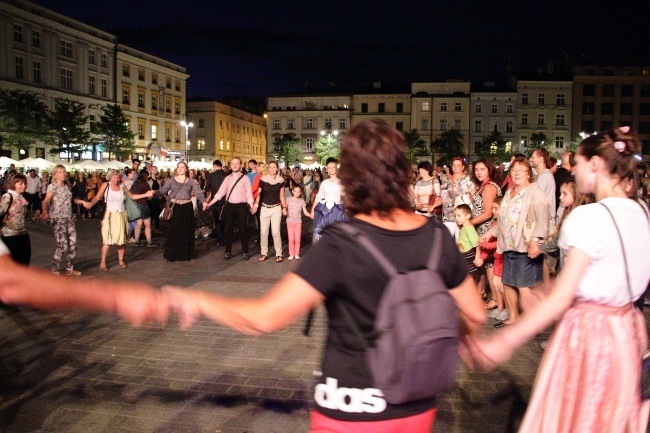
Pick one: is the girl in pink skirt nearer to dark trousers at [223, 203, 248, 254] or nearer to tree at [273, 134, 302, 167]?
dark trousers at [223, 203, 248, 254]

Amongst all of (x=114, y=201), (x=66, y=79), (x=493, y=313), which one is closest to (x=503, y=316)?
(x=493, y=313)

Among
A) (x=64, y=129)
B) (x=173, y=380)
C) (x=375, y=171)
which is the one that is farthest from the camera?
(x=64, y=129)

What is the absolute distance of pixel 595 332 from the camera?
251 centimetres

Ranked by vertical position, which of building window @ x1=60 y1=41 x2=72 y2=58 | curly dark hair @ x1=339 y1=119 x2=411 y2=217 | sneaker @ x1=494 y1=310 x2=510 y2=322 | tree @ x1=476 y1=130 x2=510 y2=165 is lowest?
sneaker @ x1=494 y1=310 x2=510 y2=322

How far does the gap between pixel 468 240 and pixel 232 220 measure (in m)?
6.18

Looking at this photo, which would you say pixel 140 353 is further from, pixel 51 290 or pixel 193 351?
pixel 51 290

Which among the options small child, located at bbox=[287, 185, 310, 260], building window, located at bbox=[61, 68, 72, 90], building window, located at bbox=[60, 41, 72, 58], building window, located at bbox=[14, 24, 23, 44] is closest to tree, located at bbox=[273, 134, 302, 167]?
building window, located at bbox=[61, 68, 72, 90]

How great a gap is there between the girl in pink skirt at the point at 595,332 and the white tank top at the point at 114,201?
31.4 ft

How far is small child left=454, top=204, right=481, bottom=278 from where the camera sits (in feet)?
24.3

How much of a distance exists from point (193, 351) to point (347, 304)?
431 centimetres

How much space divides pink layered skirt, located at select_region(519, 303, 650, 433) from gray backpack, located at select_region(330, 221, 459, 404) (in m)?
1.01

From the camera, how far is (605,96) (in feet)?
258

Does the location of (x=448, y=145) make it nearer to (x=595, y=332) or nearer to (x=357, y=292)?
(x=595, y=332)

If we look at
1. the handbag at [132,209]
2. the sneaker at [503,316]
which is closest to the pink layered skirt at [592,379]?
the sneaker at [503,316]
